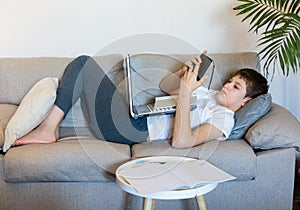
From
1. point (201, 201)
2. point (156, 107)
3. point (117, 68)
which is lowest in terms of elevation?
point (201, 201)

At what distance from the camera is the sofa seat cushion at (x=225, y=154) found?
2043 mm

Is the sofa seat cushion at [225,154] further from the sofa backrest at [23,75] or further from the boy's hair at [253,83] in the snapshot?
the sofa backrest at [23,75]

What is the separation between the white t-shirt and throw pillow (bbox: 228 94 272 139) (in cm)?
4

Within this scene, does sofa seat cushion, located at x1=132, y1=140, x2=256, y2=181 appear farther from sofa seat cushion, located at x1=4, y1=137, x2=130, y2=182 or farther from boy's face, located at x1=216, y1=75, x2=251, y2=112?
boy's face, located at x1=216, y1=75, x2=251, y2=112

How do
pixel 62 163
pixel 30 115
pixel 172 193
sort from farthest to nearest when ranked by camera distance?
1. pixel 30 115
2. pixel 62 163
3. pixel 172 193

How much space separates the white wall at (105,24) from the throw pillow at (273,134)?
0.86 metres

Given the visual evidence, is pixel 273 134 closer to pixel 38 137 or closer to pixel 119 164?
pixel 119 164

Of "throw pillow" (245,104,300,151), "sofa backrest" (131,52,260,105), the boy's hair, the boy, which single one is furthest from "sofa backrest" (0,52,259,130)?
"throw pillow" (245,104,300,151)

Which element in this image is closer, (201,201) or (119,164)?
(201,201)

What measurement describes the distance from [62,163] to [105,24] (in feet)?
3.74

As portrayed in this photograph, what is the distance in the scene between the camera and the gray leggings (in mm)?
2283

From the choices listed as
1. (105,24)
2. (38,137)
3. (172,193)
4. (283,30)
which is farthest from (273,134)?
(105,24)

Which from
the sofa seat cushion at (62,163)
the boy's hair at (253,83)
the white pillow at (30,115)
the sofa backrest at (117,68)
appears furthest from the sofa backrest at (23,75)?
the boy's hair at (253,83)

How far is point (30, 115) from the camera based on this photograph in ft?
7.21
